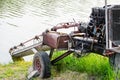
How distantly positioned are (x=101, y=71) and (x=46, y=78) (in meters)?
1.16

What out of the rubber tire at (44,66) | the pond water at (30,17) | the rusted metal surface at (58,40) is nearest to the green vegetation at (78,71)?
the rubber tire at (44,66)

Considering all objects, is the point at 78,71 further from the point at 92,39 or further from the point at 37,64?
the point at 92,39

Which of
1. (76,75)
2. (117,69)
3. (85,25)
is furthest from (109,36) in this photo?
(76,75)

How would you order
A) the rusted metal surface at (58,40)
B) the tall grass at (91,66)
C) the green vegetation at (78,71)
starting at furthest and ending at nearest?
the rusted metal surface at (58,40) → the green vegetation at (78,71) → the tall grass at (91,66)

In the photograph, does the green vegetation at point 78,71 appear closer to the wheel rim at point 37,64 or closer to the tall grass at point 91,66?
the tall grass at point 91,66

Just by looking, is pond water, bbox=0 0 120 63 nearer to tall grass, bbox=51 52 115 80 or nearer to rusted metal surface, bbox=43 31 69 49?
tall grass, bbox=51 52 115 80

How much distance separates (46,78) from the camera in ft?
24.8

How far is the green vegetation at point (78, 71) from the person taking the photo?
23.3 feet

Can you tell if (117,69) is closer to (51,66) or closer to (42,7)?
(51,66)

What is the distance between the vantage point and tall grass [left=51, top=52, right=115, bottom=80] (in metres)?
6.94

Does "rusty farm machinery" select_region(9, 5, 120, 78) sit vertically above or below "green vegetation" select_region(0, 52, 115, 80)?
above

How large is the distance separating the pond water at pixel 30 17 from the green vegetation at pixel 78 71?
3.82 m

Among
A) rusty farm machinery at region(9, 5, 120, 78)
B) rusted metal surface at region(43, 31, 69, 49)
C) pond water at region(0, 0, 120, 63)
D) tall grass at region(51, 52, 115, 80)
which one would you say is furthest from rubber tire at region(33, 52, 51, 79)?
pond water at region(0, 0, 120, 63)

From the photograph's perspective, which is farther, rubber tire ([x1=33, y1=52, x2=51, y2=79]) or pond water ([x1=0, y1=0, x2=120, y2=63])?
pond water ([x1=0, y1=0, x2=120, y2=63])
